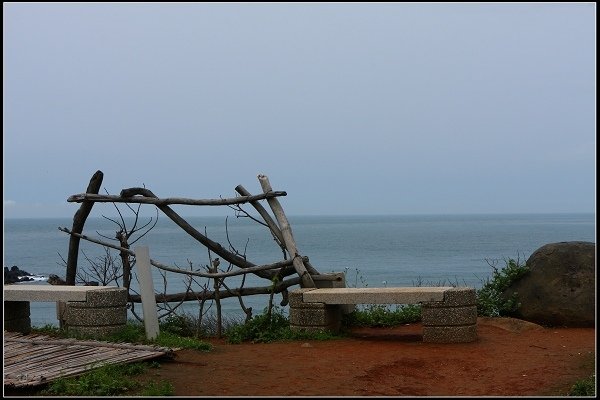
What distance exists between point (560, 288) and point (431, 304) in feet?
9.60

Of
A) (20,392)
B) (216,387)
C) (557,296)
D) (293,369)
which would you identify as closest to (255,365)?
(293,369)

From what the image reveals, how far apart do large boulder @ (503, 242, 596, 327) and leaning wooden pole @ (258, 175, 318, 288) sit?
347 centimetres

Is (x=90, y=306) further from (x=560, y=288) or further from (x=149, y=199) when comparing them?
(x=560, y=288)

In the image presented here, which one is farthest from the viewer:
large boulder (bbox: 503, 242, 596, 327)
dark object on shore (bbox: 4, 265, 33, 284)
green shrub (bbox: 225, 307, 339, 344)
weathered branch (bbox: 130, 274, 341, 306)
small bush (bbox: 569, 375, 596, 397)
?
dark object on shore (bbox: 4, 265, 33, 284)

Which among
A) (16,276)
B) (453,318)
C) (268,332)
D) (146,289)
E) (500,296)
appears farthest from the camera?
(16,276)

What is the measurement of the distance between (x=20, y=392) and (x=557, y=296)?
27.0ft

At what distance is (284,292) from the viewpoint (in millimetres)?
12250

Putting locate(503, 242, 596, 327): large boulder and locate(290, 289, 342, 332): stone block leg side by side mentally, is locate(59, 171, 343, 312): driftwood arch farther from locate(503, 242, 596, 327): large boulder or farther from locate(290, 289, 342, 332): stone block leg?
locate(503, 242, 596, 327): large boulder

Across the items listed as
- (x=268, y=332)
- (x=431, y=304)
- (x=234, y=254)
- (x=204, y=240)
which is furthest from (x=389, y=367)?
(x=204, y=240)

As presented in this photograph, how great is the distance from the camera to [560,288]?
12.1 meters

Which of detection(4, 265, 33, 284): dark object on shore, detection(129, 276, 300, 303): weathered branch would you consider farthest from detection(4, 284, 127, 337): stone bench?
detection(4, 265, 33, 284): dark object on shore

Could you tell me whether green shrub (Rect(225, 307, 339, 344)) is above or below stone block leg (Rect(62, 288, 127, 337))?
below

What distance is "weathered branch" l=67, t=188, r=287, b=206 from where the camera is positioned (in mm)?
11836

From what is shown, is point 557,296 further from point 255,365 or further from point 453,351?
point 255,365
